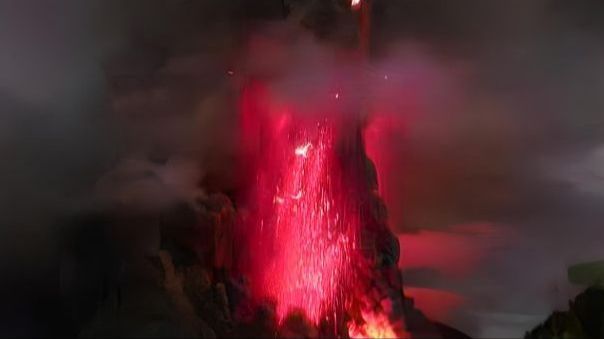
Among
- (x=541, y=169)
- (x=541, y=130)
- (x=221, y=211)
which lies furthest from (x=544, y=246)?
(x=221, y=211)

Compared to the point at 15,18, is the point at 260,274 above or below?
below

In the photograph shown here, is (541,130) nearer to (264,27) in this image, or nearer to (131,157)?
(264,27)

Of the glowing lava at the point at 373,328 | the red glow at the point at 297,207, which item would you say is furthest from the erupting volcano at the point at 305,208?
the glowing lava at the point at 373,328

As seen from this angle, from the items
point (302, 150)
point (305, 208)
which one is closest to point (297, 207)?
point (305, 208)

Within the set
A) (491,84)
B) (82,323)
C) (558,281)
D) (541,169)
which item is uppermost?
(491,84)

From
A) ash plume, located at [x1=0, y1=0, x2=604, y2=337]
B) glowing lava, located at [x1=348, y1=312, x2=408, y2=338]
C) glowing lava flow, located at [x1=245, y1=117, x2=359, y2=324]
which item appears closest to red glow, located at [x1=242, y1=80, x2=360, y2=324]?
glowing lava flow, located at [x1=245, y1=117, x2=359, y2=324]

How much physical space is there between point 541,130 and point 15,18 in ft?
12.8

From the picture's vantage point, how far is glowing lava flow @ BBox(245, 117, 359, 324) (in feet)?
13.8

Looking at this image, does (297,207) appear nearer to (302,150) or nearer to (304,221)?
(304,221)

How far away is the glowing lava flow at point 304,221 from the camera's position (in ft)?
13.8

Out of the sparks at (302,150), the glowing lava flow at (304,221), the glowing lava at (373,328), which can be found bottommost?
the glowing lava at (373,328)

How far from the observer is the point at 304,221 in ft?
14.4

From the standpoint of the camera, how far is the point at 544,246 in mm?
4395

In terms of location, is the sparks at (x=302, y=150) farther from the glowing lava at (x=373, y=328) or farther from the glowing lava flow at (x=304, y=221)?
the glowing lava at (x=373, y=328)
